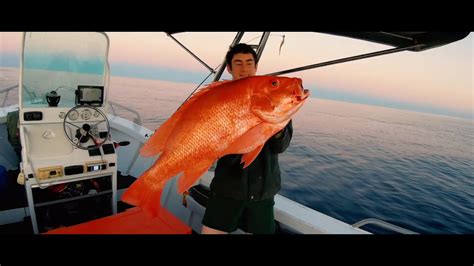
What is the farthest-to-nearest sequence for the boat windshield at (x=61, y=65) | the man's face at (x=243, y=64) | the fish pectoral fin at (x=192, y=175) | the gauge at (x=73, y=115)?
the gauge at (x=73, y=115) < the boat windshield at (x=61, y=65) < the man's face at (x=243, y=64) < the fish pectoral fin at (x=192, y=175)

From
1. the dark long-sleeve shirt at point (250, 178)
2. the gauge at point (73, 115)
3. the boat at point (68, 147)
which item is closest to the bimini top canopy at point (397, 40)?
the boat at point (68, 147)

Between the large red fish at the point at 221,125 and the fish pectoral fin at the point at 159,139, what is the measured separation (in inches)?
1.5

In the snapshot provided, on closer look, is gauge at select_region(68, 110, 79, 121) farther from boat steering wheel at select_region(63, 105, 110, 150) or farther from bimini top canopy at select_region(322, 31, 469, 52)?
bimini top canopy at select_region(322, 31, 469, 52)

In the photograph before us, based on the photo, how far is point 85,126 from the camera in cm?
365

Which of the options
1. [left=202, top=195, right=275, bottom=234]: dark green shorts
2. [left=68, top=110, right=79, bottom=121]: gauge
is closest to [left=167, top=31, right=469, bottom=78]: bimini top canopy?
[left=202, top=195, right=275, bottom=234]: dark green shorts

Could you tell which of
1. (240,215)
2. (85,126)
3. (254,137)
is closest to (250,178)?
(240,215)

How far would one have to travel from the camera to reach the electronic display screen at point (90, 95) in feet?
12.4

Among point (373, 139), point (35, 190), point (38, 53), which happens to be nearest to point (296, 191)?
point (35, 190)

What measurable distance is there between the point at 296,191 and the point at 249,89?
770 centimetres

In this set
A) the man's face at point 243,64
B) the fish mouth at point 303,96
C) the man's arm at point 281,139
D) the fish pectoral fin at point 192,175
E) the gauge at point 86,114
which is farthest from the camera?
the gauge at point 86,114

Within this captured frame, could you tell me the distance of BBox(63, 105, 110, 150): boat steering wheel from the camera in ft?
11.8

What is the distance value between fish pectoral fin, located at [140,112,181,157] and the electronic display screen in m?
3.05

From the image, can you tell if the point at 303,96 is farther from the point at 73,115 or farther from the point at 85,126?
the point at 73,115

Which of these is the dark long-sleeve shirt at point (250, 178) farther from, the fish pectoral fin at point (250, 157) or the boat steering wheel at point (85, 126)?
the boat steering wheel at point (85, 126)
